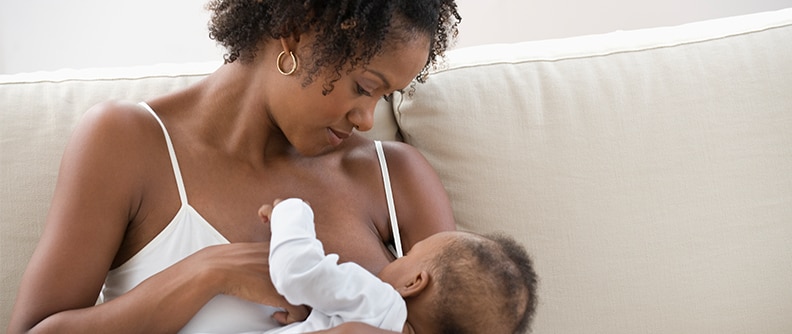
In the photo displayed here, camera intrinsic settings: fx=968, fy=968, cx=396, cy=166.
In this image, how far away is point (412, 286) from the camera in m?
1.48

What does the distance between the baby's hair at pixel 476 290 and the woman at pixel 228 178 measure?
16 cm

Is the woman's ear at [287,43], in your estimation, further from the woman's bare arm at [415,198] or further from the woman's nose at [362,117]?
the woman's bare arm at [415,198]

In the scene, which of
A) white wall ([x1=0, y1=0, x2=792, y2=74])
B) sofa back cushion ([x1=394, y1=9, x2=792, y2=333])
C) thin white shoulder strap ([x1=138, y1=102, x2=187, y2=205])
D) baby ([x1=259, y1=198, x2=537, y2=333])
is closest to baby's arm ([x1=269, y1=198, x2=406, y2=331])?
baby ([x1=259, y1=198, x2=537, y2=333])

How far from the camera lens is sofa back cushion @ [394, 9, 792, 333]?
1929mm

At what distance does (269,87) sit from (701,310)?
3.22 feet

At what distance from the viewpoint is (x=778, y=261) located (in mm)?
1966

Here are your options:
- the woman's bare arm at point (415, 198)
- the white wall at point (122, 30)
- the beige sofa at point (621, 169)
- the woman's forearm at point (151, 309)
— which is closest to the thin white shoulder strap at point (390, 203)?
the woman's bare arm at point (415, 198)

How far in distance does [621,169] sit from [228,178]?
805mm

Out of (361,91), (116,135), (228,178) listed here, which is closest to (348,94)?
(361,91)

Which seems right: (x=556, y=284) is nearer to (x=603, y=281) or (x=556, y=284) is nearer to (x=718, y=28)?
(x=603, y=281)

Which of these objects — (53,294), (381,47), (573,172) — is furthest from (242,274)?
(573,172)

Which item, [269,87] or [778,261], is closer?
[269,87]

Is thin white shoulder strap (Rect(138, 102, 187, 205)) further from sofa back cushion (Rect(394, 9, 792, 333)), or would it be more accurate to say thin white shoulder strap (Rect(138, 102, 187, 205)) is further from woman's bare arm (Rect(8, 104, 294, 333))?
sofa back cushion (Rect(394, 9, 792, 333))

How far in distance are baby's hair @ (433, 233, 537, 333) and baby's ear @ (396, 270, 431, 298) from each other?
17 millimetres
